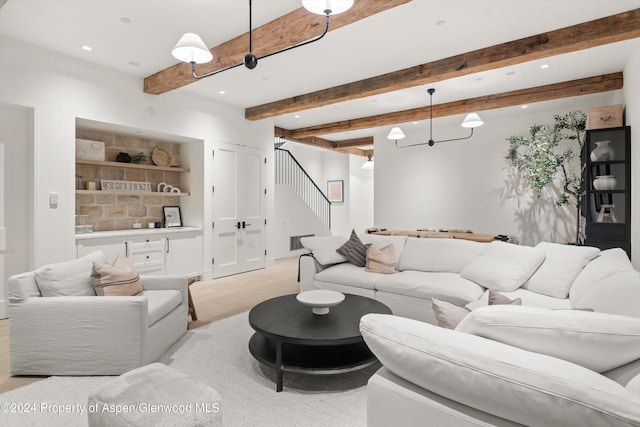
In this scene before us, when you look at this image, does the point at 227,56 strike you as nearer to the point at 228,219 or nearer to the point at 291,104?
the point at 291,104

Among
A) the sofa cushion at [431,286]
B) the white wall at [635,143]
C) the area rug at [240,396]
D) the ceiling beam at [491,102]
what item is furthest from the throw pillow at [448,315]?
the ceiling beam at [491,102]

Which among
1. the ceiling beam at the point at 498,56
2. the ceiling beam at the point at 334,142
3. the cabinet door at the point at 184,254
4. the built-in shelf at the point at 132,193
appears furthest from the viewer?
the ceiling beam at the point at 334,142

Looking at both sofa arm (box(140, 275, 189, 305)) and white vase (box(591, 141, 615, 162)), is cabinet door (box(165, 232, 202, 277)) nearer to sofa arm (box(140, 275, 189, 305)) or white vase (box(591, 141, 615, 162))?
sofa arm (box(140, 275, 189, 305))

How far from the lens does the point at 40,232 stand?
3791 millimetres

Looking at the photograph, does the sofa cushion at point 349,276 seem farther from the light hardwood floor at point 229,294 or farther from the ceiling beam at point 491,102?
the ceiling beam at point 491,102

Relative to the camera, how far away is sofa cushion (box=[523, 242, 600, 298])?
268 cm

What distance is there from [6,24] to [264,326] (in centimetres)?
381

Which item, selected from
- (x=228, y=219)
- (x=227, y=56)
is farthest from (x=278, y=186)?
(x=227, y=56)

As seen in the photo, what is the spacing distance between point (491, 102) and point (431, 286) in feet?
12.4

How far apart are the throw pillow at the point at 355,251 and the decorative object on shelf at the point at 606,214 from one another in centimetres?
278

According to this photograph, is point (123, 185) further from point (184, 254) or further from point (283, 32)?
point (283, 32)

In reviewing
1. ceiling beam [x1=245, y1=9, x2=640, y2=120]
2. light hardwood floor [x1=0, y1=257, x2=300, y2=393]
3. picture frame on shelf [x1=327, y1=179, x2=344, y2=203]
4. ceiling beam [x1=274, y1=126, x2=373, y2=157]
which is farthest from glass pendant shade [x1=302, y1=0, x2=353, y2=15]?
picture frame on shelf [x1=327, y1=179, x2=344, y2=203]

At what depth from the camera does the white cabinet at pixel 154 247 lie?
429cm

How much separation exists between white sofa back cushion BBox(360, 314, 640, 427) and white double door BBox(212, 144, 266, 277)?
15.9ft
